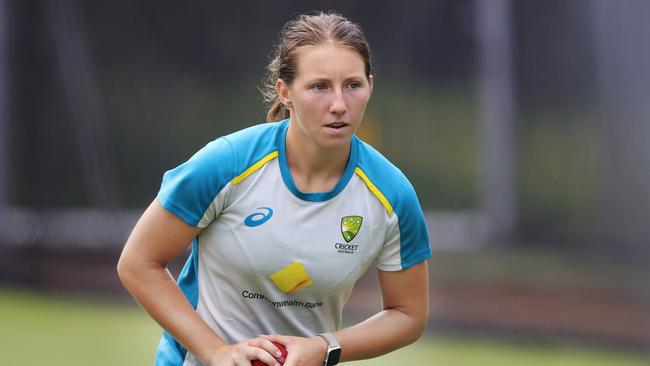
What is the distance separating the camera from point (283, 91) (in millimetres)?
2891

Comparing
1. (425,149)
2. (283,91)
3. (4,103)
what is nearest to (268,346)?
(283,91)

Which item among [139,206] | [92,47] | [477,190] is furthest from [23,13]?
[477,190]

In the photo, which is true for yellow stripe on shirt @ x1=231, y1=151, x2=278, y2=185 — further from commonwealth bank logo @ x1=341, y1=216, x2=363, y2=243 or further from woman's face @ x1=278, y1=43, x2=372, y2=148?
commonwealth bank logo @ x1=341, y1=216, x2=363, y2=243

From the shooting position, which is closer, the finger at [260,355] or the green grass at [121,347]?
the finger at [260,355]

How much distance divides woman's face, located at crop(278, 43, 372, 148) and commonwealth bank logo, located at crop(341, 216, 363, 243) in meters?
0.20

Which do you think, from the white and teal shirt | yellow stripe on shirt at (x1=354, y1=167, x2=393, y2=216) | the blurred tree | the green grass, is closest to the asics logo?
the white and teal shirt

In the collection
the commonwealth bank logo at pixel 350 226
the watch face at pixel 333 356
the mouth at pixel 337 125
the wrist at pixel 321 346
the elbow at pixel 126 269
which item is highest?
the mouth at pixel 337 125

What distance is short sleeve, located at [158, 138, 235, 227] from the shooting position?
8.86 feet

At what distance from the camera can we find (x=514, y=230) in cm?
732

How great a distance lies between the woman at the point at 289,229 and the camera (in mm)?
2723

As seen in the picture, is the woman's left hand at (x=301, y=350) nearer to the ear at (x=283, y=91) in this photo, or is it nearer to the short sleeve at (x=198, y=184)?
the short sleeve at (x=198, y=184)

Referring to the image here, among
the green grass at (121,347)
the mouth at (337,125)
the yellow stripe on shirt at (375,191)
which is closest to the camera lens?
the mouth at (337,125)

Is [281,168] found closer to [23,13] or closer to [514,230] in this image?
[514,230]

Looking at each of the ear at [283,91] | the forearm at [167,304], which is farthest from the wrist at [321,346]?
the ear at [283,91]
